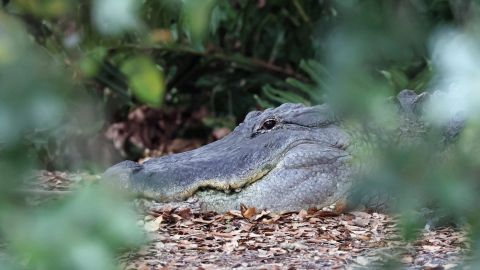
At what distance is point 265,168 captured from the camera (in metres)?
5.12

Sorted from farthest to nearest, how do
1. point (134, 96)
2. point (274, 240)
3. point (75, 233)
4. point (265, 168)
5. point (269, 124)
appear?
1. point (269, 124)
2. point (265, 168)
3. point (274, 240)
4. point (134, 96)
5. point (75, 233)

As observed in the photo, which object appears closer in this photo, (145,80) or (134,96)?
(145,80)

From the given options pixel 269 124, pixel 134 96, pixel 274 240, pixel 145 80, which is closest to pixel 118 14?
pixel 145 80

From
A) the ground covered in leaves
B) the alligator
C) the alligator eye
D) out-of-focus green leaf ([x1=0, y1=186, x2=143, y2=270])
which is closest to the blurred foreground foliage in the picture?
out-of-focus green leaf ([x1=0, y1=186, x2=143, y2=270])

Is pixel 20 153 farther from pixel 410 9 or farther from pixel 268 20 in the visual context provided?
pixel 268 20

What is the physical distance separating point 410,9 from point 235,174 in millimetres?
3861

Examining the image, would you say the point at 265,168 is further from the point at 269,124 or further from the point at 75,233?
the point at 75,233

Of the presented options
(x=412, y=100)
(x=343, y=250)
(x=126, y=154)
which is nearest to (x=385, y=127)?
(x=343, y=250)

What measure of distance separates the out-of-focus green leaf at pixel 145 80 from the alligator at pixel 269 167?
3811 mm

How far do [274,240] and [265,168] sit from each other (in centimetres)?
97

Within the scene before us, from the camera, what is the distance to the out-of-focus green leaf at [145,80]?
941mm

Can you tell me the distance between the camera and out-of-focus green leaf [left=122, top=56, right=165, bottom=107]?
941 millimetres

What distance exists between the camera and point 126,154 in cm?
1093

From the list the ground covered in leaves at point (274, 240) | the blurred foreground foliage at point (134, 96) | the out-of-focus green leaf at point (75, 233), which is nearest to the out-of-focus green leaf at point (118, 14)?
the blurred foreground foliage at point (134, 96)
